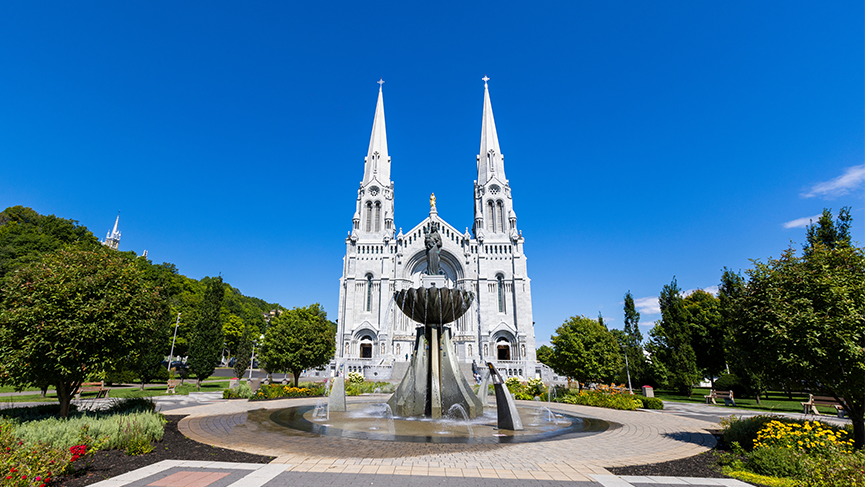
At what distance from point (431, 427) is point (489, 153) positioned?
57.3 metres

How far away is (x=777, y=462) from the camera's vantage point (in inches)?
261

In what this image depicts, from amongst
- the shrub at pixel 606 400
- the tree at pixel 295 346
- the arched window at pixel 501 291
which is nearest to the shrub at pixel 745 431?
the shrub at pixel 606 400

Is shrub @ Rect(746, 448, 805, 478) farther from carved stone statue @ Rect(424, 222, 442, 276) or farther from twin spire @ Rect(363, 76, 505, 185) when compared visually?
twin spire @ Rect(363, 76, 505, 185)

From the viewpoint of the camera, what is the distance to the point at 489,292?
56.1m

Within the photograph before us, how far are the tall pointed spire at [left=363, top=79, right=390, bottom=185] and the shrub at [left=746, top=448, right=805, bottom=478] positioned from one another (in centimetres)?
5820

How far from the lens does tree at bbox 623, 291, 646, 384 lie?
36.6 meters

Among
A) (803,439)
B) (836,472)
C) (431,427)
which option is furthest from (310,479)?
(803,439)

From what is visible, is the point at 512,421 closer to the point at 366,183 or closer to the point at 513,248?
the point at 513,248

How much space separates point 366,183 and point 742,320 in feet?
187

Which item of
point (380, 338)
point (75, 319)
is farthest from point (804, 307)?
point (380, 338)

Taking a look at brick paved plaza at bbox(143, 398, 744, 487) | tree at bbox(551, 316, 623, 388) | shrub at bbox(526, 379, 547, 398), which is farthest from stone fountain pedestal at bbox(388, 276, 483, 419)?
tree at bbox(551, 316, 623, 388)

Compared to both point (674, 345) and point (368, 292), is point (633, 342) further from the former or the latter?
point (368, 292)

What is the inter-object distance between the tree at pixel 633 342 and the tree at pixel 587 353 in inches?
359

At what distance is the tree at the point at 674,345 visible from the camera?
29969 mm
